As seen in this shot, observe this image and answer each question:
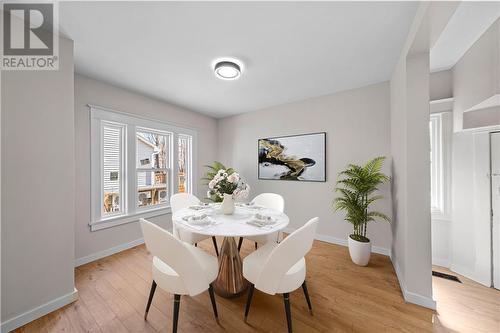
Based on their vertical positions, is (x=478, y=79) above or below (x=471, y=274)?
above

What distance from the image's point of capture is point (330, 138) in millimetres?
3029

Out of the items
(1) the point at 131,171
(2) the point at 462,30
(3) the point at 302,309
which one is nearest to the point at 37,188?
(1) the point at 131,171

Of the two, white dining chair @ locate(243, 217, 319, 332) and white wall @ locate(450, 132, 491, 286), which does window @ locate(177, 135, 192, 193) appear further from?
white wall @ locate(450, 132, 491, 286)

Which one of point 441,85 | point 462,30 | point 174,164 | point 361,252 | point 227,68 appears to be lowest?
point 361,252

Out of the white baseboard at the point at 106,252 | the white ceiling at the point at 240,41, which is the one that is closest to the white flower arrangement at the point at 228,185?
the white ceiling at the point at 240,41

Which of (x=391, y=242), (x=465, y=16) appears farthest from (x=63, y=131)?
(x=391, y=242)

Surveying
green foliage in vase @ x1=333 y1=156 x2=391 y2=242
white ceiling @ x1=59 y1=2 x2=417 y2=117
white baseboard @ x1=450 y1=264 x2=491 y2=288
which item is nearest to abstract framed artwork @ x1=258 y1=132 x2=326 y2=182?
green foliage in vase @ x1=333 y1=156 x2=391 y2=242

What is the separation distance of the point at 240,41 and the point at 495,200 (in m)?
3.17

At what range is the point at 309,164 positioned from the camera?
10.5 ft

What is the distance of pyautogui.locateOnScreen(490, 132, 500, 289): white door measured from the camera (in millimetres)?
1884

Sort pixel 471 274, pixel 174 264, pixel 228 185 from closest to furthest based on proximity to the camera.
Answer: pixel 174 264 < pixel 228 185 < pixel 471 274

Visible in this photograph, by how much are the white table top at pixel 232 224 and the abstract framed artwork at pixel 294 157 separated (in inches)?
57.2

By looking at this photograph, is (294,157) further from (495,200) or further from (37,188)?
(37,188)

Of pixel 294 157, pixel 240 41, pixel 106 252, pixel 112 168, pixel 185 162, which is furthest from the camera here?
pixel 185 162
